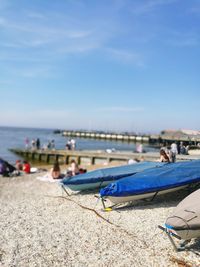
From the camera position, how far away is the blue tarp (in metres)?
9.60

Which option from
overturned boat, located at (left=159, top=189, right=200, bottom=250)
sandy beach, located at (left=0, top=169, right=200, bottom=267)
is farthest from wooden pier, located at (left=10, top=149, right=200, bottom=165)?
overturned boat, located at (left=159, top=189, right=200, bottom=250)

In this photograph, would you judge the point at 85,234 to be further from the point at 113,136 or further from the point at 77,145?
the point at 113,136

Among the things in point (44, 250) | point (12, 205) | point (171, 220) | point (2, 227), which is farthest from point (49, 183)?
point (171, 220)

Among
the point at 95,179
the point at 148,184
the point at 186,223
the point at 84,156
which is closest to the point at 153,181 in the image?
the point at 148,184

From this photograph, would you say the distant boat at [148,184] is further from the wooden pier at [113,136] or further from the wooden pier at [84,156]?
the wooden pier at [113,136]

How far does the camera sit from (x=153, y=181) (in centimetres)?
987

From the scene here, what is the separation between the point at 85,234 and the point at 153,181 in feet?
9.63

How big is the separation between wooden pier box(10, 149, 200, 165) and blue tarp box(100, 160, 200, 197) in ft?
43.7

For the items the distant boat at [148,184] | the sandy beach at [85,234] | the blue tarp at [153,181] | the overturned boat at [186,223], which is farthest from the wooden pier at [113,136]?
the overturned boat at [186,223]

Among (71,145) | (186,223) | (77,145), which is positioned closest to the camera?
(186,223)

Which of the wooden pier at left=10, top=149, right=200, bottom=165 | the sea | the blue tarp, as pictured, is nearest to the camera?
the blue tarp

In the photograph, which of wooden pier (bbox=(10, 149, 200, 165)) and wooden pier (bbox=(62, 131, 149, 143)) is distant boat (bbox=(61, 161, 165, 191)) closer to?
wooden pier (bbox=(10, 149, 200, 165))

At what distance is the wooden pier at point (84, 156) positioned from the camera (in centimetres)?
2606

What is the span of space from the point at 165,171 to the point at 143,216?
6.63 ft
